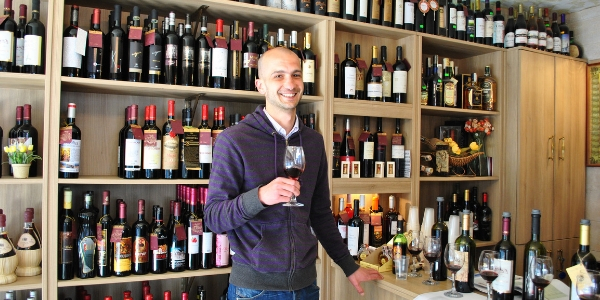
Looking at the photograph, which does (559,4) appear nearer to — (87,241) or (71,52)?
(71,52)

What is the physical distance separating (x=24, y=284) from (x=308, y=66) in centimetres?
166

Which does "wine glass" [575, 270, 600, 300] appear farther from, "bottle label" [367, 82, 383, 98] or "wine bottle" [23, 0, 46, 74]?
"wine bottle" [23, 0, 46, 74]

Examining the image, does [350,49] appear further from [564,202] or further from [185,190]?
[564,202]

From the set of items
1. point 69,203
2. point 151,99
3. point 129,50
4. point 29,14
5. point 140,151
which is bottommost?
point 69,203

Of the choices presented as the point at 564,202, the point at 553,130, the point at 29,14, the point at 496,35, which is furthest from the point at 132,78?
the point at 564,202

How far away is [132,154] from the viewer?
2312 millimetres

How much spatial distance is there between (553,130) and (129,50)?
2882mm

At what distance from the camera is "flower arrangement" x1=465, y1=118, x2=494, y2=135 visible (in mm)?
3457

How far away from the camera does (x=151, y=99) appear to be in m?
2.61

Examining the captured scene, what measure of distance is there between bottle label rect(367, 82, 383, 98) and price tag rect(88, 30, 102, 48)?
1.47 meters

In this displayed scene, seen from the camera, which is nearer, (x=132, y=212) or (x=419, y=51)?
(x=132, y=212)

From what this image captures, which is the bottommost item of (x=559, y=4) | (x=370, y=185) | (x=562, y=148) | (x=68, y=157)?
(x=370, y=185)

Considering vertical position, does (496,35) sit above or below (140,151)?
above

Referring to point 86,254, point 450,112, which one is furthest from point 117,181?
point 450,112
